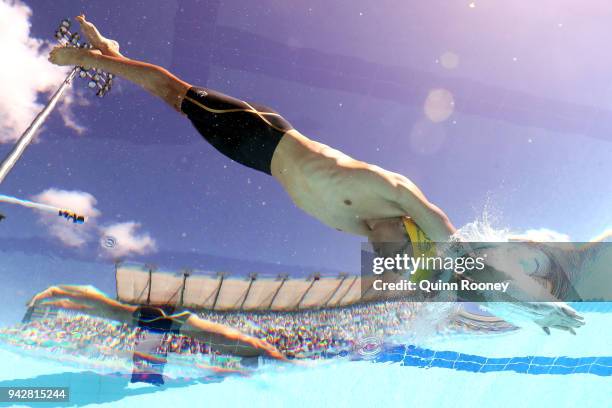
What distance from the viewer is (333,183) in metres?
2.93

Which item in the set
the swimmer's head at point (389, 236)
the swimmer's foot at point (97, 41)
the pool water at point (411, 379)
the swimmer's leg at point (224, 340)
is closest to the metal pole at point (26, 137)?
the swimmer's leg at point (224, 340)

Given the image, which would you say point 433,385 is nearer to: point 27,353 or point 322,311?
point 322,311

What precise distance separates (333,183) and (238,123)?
1.00 m

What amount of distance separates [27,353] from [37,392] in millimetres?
7977

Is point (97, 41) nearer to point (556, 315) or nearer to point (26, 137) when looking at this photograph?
point (556, 315)

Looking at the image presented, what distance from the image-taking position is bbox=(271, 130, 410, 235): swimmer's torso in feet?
9.22

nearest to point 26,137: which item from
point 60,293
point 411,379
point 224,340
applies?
point 60,293

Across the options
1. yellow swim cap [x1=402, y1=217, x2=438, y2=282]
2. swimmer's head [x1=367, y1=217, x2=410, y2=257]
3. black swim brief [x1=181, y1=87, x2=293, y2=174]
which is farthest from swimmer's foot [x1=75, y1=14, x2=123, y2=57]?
yellow swim cap [x1=402, y1=217, x2=438, y2=282]

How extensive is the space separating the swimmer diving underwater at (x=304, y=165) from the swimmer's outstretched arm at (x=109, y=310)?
10.1ft

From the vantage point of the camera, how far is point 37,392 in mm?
7293

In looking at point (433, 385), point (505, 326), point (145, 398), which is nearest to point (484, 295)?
point (505, 326)

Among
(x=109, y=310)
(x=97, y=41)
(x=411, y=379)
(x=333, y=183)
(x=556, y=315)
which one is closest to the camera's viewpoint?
(x=556, y=315)

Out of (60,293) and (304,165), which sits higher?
(304,165)

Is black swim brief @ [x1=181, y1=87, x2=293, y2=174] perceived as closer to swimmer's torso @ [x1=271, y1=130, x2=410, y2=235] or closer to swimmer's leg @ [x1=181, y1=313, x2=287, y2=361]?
swimmer's torso @ [x1=271, y1=130, x2=410, y2=235]
